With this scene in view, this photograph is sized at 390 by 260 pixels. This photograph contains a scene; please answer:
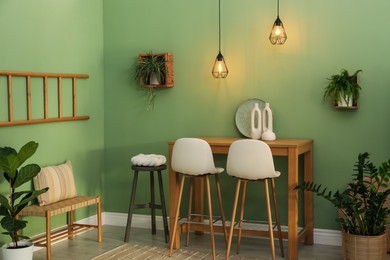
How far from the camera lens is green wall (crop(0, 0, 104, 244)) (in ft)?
16.5

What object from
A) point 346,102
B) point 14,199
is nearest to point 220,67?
point 346,102

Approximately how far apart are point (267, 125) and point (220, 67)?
69cm

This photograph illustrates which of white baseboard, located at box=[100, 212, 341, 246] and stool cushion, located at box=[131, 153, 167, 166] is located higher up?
stool cushion, located at box=[131, 153, 167, 166]

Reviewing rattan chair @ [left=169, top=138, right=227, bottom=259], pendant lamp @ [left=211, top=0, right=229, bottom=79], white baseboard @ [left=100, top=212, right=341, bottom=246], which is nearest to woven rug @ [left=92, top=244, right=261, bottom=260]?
rattan chair @ [left=169, top=138, right=227, bottom=259]

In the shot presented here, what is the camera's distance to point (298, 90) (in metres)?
5.45

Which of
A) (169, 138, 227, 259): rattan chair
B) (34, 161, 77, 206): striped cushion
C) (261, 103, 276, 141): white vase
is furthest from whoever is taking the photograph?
(261, 103, 276, 141): white vase

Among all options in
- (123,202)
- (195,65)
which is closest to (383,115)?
(195,65)

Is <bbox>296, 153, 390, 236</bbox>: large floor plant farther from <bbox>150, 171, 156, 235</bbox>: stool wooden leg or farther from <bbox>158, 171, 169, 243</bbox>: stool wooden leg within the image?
<bbox>150, 171, 156, 235</bbox>: stool wooden leg

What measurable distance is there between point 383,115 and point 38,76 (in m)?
3.02

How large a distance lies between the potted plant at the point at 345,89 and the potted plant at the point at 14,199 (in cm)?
253

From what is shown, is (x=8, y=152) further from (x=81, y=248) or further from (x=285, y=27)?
(x=285, y=27)

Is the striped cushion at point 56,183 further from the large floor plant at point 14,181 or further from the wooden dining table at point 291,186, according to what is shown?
the wooden dining table at point 291,186

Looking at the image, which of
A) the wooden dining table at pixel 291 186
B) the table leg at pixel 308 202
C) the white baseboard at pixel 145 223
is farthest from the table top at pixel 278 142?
the white baseboard at pixel 145 223

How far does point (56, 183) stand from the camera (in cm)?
527
